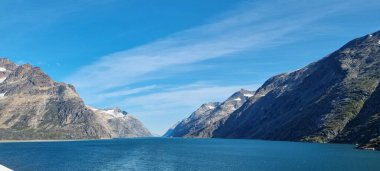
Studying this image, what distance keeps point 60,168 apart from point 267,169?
2502 inches

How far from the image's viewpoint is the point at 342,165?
133m

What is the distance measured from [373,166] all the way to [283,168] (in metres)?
24.6

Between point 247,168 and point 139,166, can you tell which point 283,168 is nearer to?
point 247,168

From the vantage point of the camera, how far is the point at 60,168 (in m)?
140

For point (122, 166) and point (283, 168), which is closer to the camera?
point (283, 168)

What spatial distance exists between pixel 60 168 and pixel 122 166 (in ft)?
63.1

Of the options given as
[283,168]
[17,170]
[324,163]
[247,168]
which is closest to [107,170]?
[17,170]

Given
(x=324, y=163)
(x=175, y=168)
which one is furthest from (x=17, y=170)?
(x=324, y=163)

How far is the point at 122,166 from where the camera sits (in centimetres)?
14525

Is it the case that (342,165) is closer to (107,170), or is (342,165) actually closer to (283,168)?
(283,168)

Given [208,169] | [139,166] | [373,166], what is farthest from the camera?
[139,166]

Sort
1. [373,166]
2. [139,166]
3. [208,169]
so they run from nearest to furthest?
1. [373,166]
2. [208,169]
3. [139,166]

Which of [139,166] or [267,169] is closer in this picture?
[267,169]

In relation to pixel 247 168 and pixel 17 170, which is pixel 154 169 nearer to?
pixel 247 168
